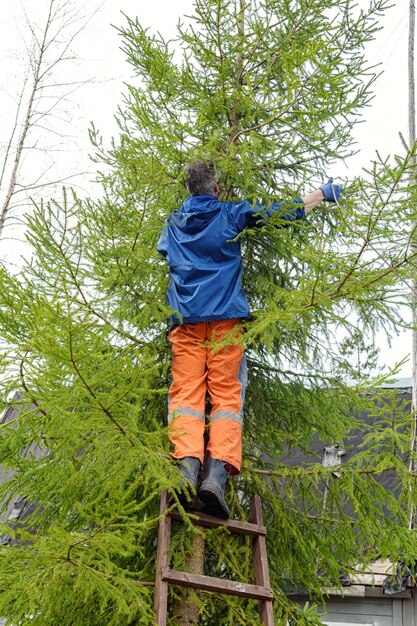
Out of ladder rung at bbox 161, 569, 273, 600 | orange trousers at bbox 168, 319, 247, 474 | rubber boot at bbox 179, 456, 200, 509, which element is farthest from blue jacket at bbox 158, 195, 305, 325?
ladder rung at bbox 161, 569, 273, 600

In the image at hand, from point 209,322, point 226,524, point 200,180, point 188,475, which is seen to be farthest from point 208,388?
point 200,180

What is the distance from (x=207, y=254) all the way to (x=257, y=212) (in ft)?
1.34

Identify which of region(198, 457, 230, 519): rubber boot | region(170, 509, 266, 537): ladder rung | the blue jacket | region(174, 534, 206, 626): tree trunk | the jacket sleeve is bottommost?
region(174, 534, 206, 626): tree trunk

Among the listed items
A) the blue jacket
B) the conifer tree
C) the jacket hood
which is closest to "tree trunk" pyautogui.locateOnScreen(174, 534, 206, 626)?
the conifer tree

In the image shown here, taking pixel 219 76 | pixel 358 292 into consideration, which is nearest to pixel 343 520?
pixel 358 292

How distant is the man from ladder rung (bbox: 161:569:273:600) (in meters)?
0.39

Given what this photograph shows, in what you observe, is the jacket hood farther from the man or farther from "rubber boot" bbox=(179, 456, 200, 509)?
"rubber boot" bbox=(179, 456, 200, 509)

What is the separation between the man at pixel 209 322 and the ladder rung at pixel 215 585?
39 cm

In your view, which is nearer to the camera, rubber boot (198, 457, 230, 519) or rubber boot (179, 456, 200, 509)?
rubber boot (179, 456, 200, 509)

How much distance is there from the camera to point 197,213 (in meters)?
4.48

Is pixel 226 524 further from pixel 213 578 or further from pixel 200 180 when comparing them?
pixel 200 180

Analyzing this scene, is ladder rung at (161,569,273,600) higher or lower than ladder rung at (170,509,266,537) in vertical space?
lower

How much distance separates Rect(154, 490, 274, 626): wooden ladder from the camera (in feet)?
11.9

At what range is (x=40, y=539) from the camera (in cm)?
313
